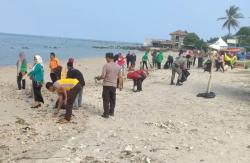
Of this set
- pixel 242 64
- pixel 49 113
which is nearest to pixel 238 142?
pixel 49 113

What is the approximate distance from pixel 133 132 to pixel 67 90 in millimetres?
2235

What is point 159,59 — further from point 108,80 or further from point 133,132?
point 133,132

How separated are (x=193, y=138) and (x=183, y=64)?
10224 mm

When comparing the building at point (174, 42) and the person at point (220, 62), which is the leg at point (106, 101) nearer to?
the person at point (220, 62)

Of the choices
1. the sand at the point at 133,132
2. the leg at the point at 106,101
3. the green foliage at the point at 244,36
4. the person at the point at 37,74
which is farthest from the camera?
the green foliage at the point at 244,36

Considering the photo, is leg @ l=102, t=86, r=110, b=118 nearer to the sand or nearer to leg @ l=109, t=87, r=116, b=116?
leg @ l=109, t=87, r=116, b=116

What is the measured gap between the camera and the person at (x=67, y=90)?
1077 centimetres

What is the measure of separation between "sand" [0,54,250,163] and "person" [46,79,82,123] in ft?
1.12

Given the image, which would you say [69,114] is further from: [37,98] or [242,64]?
[242,64]

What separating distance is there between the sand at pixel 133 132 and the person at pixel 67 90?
1.12 feet

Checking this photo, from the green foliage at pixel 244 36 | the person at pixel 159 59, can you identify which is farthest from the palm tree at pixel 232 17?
the person at pixel 159 59

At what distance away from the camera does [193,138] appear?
30.3ft

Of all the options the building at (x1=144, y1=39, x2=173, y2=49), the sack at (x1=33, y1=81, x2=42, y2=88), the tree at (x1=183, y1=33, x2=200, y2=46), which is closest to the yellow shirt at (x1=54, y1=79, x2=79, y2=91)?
the sack at (x1=33, y1=81, x2=42, y2=88)

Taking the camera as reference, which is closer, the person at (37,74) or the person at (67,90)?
the person at (67,90)
